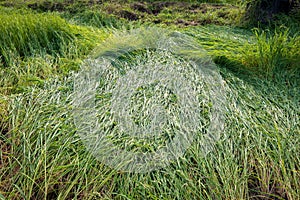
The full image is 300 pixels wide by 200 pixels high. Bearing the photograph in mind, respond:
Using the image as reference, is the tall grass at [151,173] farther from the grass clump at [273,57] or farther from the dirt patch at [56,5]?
the dirt patch at [56,5]

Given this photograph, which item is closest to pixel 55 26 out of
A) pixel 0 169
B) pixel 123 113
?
pixel 123 113

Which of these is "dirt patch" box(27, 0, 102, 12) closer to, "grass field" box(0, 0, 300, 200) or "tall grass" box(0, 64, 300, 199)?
"grass field" box(0, 0, 300, 200)

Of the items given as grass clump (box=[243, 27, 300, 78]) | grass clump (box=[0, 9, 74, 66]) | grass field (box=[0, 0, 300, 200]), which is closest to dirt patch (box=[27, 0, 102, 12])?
grass clump (box=[0, 9, 74, 66])

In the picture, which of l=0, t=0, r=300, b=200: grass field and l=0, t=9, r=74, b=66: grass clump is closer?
l=0, t=0, r=300, b=200: grass field

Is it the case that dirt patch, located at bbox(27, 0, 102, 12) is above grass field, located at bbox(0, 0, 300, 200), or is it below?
above

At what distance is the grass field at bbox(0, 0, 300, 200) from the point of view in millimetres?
1159

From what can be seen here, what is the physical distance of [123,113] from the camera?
1514 millimetres

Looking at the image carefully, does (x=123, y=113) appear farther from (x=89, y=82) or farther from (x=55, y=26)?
(x=55, y=26)

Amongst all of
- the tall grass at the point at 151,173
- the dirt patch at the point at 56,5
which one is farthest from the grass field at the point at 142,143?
the dirt patch at the point at 56,5

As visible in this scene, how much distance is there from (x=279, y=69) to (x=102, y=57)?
1473 mm

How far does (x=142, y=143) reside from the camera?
1.36 m

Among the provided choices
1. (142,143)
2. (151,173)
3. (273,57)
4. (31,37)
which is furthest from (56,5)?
(151,173)

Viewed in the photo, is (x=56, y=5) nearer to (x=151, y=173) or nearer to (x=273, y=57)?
(x=273, y=57)

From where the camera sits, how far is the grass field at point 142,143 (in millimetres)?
1159
